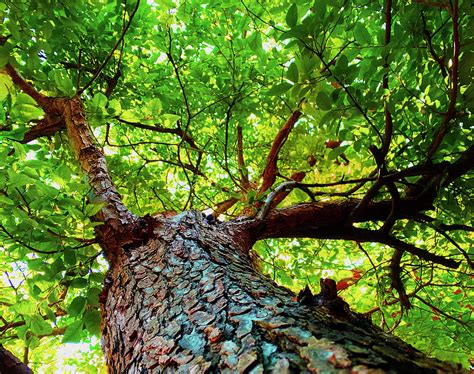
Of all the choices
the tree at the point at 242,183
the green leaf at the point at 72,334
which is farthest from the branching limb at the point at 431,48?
the green leaf at the point at 72,334

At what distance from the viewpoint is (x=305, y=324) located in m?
0.76

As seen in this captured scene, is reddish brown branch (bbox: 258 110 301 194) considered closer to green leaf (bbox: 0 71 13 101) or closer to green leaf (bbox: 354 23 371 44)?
green leaf (bbox: 354 23 371 44)

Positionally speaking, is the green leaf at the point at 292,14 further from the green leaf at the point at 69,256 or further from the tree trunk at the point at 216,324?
the green leaf at the point at 69,256

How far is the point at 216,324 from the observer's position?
85 centimetres

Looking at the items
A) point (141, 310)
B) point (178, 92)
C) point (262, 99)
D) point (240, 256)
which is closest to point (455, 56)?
point (240, 256)

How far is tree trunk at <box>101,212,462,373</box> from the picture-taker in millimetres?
622

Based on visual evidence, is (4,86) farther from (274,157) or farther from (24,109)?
(274,157)

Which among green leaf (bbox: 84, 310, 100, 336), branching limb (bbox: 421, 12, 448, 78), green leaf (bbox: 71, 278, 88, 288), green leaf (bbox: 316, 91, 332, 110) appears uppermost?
branching limb (bbox: 421, 12, 448, 78)

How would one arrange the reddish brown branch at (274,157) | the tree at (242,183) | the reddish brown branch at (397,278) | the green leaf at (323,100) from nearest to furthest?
the tree at (242,183) → the green leaf at (323,100) → the reddish brown branch at (397,278) → the reddish brown branch at (274,157)

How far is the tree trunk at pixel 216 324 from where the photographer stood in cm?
62

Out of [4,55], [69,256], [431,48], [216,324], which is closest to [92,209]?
[69,256]

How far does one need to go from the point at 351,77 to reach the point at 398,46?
28 cm

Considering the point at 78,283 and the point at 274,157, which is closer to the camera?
the point at 78,283

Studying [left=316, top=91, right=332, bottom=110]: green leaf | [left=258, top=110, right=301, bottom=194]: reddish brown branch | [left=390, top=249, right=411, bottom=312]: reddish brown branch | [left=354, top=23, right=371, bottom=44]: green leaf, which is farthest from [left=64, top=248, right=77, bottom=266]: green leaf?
[left=390, top=249, right=411, bottom=312]: reddish brown branch
